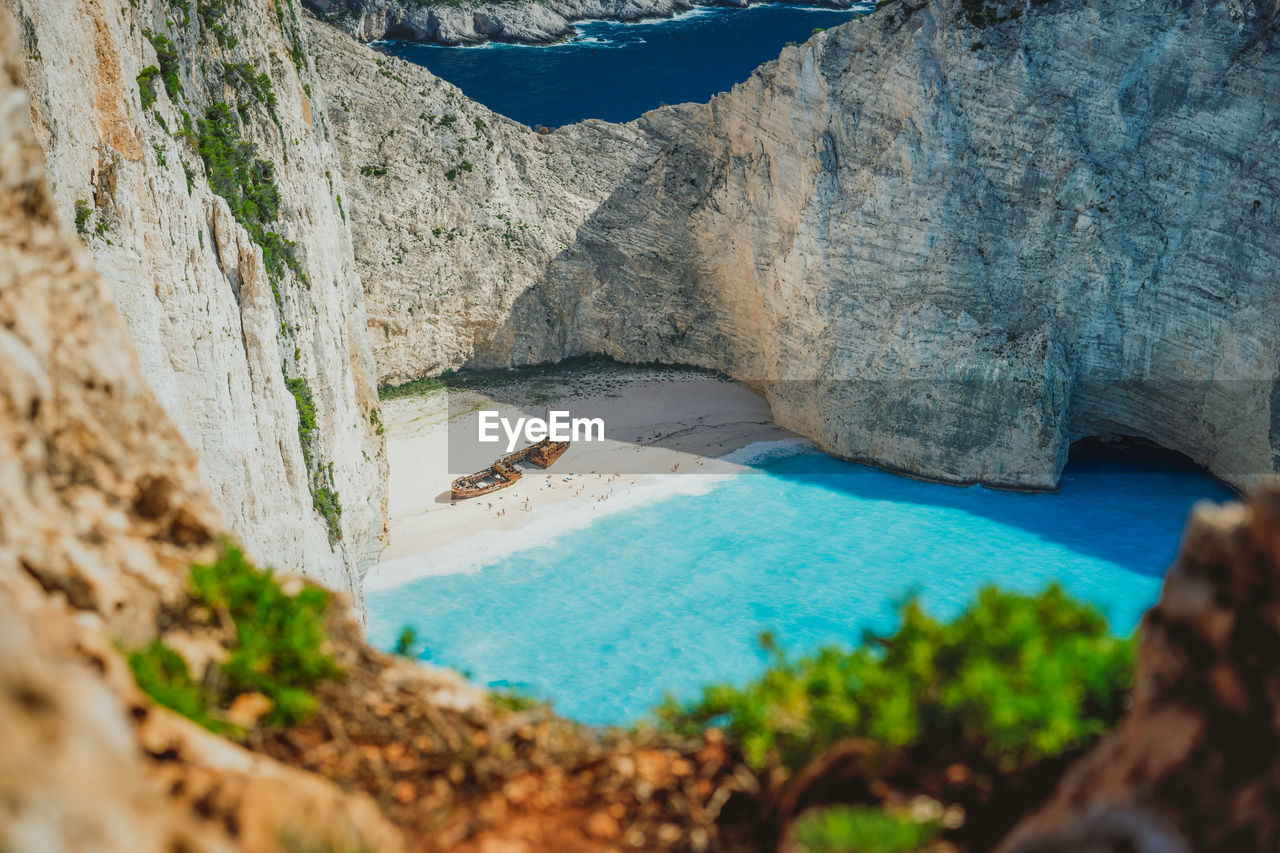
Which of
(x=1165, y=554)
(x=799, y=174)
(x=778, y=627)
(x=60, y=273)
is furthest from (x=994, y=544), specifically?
(x=60, y=273)

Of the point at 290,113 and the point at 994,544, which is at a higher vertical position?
the point at 290,113

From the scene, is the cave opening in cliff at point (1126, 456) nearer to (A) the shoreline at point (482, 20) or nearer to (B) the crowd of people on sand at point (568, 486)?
(B) the crowd of people on sand at point (568, 486)

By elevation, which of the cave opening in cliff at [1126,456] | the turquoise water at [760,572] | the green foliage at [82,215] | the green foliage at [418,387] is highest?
the green foliage at [82,215]

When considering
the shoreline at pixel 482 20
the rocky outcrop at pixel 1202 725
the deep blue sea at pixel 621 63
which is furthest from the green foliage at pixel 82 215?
the shoreline at pixel 482 20

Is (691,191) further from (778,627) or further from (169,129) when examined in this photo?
(169,129)

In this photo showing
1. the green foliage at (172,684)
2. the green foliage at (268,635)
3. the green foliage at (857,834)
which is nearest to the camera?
the green foliage at (857,834)

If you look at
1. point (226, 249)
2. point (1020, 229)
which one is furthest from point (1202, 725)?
point (1020, 229)
